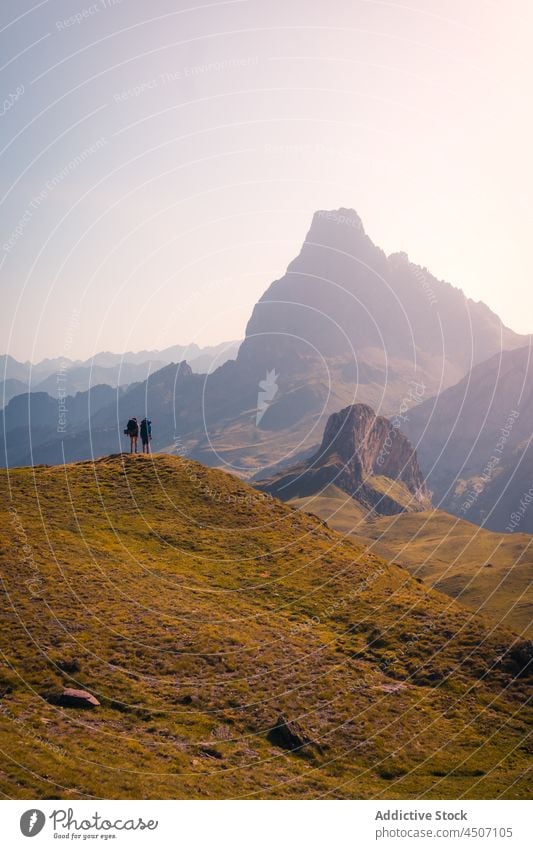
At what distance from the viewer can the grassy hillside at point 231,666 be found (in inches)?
1125

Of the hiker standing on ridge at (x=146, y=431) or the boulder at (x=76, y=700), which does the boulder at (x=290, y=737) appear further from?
the hiker standing on ridge at (x=146, y=431)

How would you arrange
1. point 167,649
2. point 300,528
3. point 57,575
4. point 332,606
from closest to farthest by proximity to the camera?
point 167,649
point 57,575
point 332,606
point 300,528

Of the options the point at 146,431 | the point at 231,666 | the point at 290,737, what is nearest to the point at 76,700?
the point at 231,666

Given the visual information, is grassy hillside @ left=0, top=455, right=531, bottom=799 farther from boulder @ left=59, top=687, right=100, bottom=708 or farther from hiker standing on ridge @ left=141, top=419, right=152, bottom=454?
hiker standing on ridge @ left=141, top=419, right=152, bottom=454

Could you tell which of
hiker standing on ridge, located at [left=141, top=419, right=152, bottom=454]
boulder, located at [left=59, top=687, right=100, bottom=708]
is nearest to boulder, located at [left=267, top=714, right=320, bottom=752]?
boulder, located at [left=59, top=687, right=100, bottom=708]

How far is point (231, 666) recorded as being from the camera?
3725 cm

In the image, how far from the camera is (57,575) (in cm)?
4403

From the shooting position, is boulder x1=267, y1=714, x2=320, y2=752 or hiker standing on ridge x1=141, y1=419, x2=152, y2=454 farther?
hiker standing on ridge x1=141, y1=419, x2=152, y2=454

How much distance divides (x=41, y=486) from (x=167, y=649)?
31.0m

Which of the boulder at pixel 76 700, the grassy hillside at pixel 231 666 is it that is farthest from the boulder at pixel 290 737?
the boulder at pixel 76 700

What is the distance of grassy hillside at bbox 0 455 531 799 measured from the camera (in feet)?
93.7
